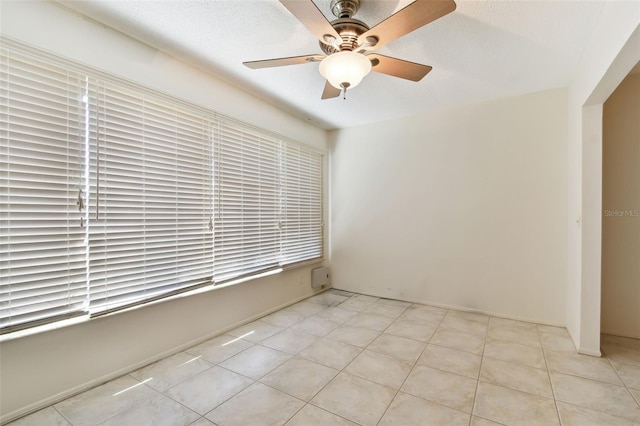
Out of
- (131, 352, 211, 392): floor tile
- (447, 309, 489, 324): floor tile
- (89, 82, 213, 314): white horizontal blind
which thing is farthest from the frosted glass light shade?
(447, 309, 489, 324): floor tile

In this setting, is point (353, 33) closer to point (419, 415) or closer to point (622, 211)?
point (419, 415)

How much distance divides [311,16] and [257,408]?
7.57 ft

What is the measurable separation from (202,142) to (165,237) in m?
0.94

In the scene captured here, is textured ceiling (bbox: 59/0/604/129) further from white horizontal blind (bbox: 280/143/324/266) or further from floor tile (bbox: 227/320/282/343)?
floor tile (bbox: 227/320/282/343)

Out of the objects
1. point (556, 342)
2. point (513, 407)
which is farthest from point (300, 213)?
point (556, 342)

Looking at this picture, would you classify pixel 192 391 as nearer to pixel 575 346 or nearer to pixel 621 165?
pixel 575 346

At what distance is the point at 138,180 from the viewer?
7.06 ft

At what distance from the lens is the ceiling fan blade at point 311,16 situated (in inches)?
51.8

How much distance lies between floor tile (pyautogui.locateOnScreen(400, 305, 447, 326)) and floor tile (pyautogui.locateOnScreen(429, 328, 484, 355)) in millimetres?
248

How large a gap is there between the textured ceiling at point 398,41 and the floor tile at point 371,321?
255cm

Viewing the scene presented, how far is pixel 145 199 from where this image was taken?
2.19 m

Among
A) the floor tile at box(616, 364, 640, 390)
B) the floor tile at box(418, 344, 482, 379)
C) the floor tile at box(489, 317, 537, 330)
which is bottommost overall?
the floor tile at box(418, 344, 482, 379)

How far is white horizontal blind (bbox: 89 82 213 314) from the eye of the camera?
1.96 m

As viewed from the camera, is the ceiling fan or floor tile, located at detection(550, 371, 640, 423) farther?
floor tile, located at detection(550, 371, 640, 423)
